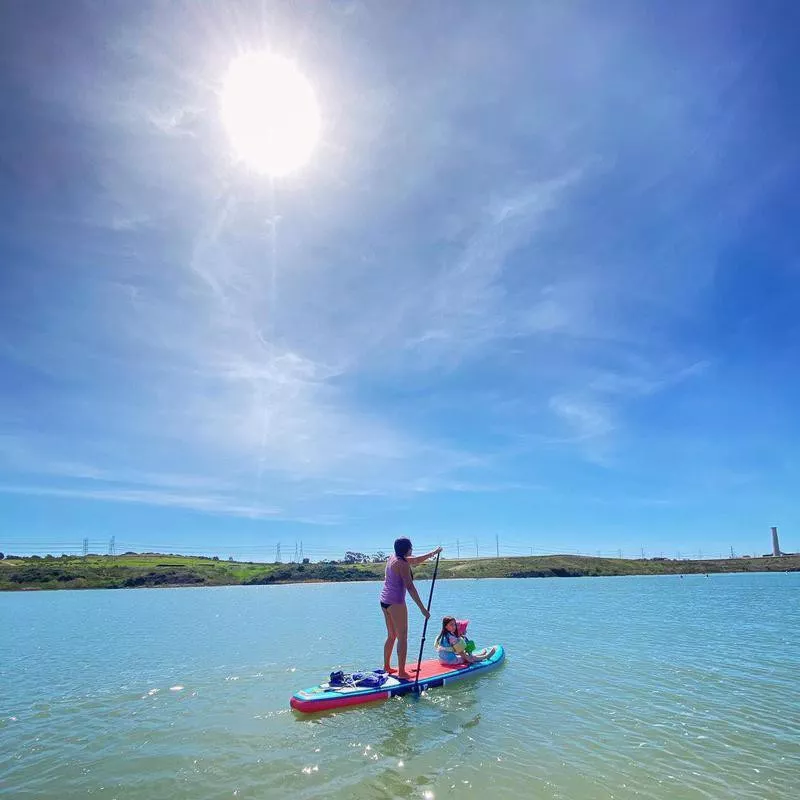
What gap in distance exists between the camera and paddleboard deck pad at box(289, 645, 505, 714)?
503 inches

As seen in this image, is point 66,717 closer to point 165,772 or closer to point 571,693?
point 165,772

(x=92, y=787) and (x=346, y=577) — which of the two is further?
(x=346, y=577)

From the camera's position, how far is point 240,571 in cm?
15550

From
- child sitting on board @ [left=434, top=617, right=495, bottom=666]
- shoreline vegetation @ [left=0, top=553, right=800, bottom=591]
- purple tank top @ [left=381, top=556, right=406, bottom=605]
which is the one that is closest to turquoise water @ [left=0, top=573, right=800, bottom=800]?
child sitting on board @ [left=434, top=617, right=495, bottom=666]

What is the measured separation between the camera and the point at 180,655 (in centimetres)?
2344

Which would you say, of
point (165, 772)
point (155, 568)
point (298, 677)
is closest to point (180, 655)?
point (298, 677)

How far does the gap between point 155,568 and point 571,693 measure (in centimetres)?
13995

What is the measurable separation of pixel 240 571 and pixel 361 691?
510 feet

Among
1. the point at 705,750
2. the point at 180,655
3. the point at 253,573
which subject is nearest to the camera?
the point at 705,750

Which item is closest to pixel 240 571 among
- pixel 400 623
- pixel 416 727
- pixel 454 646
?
pixel 454 646

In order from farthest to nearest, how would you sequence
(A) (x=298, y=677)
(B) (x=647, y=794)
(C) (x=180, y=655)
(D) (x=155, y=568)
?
(D) (x=155, y=568) < (C) (x=180, y=655) < (A) (x=298, y=677) < (B) (x=647, y=794)

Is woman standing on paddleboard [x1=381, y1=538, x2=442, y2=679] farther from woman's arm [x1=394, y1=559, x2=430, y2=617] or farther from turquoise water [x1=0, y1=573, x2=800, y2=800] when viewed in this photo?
turquoise water [x1=0, y1=573, x2=800, y2=800]

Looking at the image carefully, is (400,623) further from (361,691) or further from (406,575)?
(361,691)

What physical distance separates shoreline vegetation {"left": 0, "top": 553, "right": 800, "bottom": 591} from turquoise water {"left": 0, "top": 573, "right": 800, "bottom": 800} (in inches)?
4294
